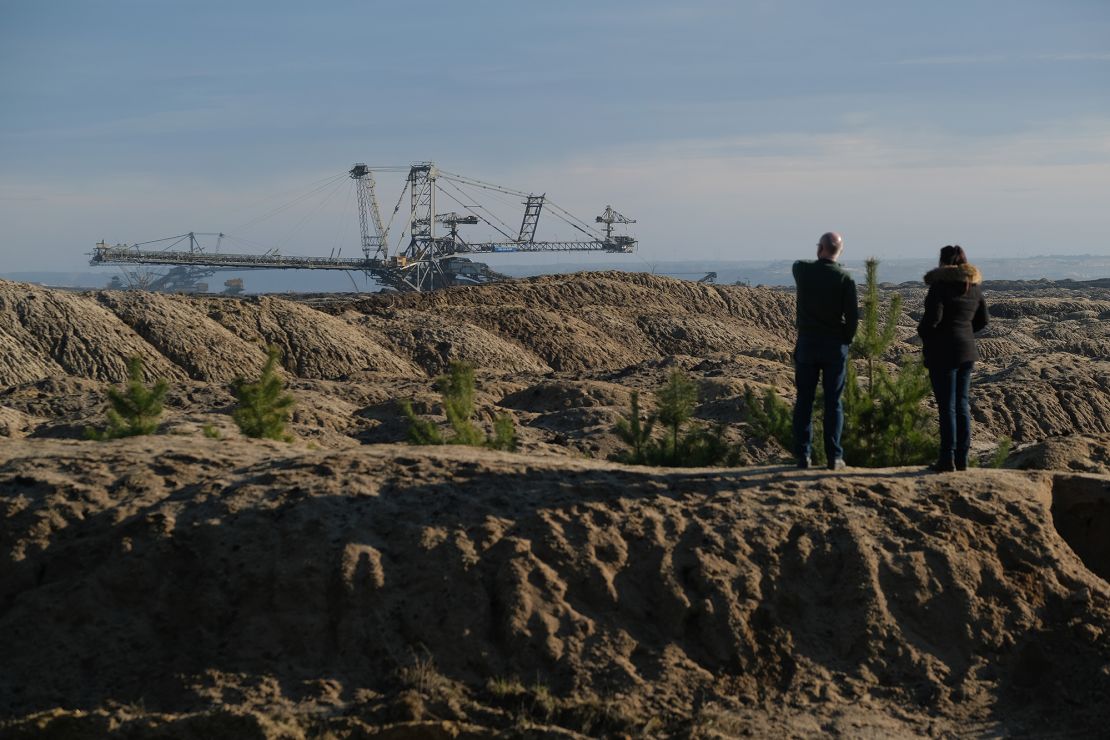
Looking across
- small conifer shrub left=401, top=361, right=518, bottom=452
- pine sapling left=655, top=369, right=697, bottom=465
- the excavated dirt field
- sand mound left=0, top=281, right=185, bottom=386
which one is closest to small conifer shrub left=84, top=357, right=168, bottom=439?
the excavated dirt field

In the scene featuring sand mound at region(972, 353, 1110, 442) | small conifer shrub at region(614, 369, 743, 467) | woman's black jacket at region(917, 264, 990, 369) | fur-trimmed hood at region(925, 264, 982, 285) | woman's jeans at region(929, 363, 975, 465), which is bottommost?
sand mound at region(972, 353, 1110, 442)

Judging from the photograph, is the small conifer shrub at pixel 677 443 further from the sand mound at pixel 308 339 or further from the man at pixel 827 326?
the sand mound at pixel 308 339

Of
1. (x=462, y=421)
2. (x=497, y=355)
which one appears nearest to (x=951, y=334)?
(x=462, y=421)

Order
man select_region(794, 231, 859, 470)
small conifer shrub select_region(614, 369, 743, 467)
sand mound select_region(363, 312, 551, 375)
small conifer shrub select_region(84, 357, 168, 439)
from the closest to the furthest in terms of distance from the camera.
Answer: man select_region(794, 231, 859, 470)
small conifer shrub select_region(84, 357, 168, 439)
small conifer shrub select_region(614, 369, 743, 467)
sand mound select_region(363, 312, 551, 375)

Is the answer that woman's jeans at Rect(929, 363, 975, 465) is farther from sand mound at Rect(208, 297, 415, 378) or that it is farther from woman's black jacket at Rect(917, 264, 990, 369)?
sand mound at Rect(208, 297, 415, 378)

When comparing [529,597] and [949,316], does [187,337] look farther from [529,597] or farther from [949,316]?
[949,316]

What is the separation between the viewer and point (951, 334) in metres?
8.45

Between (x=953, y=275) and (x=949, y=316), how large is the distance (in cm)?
30

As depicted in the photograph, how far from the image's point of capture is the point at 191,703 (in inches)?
270

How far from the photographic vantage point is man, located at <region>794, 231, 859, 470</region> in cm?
835

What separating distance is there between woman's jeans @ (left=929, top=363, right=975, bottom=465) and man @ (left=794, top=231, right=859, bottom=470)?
72 cm

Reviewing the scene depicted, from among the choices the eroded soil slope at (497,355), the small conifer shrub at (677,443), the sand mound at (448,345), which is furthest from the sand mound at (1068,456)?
the sand mound at (448,345)

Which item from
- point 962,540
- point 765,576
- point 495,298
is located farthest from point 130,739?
point 495,298

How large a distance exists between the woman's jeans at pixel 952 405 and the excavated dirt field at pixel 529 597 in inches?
12.1
